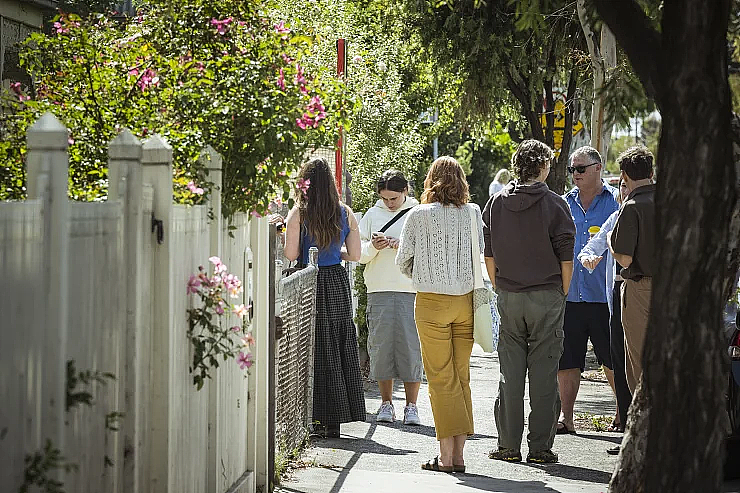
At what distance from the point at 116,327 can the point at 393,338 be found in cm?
618

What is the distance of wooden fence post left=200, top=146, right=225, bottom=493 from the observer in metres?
5.18

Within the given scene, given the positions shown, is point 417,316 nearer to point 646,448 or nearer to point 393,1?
point 646,448

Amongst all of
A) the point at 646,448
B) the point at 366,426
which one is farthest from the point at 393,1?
the point at 646,448

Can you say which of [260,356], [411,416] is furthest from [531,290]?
[260,356]

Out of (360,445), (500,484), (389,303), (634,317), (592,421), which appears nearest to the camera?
(500,484)

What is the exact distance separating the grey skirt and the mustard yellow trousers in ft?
5.74

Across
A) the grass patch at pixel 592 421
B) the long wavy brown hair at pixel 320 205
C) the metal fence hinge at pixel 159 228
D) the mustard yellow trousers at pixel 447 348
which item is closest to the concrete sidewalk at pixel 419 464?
the grass patch at pixel 592 421

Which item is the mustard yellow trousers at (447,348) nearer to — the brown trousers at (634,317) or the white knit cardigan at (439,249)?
the white knit cardigan at (439,249)

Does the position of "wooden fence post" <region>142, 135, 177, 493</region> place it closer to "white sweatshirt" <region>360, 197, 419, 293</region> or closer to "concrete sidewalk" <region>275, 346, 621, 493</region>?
"concrete sidewalk" <region>275, 346, 621, 493</region>

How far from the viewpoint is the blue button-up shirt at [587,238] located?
9.45 m

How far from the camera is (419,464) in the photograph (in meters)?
8.09

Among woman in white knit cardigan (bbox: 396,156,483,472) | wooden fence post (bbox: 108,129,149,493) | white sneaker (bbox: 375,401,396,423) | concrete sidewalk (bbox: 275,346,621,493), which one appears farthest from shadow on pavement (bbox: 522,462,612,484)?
wooden fence post (bbox: 108,129,149,493)

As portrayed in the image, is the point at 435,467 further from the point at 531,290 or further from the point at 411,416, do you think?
the point at 411,416

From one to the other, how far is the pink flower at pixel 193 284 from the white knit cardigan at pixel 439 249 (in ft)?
11.0
